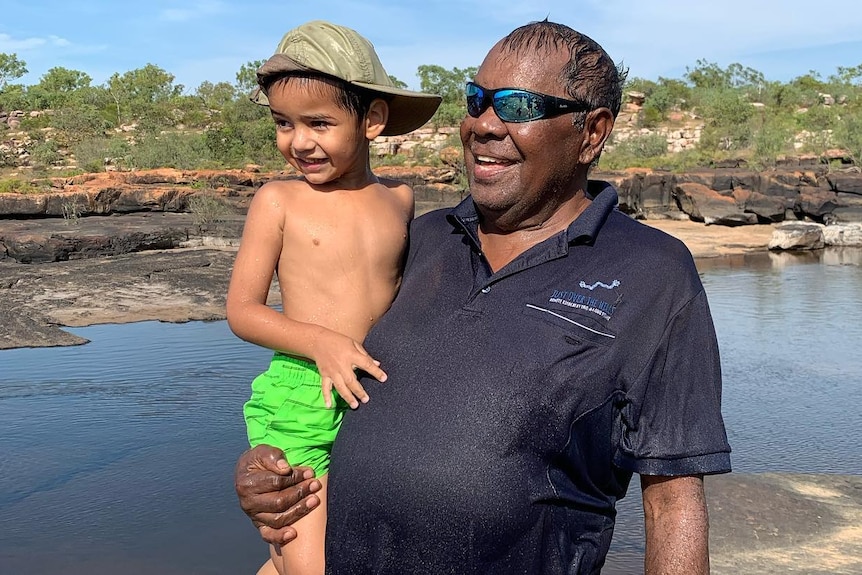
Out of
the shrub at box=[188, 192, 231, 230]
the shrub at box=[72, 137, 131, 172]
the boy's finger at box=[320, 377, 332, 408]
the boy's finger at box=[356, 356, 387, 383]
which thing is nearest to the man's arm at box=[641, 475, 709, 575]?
the boy's finger at box=[356, 356, 387, 383]

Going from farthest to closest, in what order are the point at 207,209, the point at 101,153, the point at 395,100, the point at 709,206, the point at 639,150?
the point at 639,150
the point at 101,153
the point at 709,206
the point at 207,209
the point at 395,100

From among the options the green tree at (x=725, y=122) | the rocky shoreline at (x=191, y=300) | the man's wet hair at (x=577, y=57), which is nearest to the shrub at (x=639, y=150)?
the green tree at (x=725, y=122)

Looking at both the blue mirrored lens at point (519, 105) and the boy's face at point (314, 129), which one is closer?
the blue mirrored lens at point (519, 105)

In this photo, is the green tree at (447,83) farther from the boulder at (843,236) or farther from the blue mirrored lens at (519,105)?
the blue mirrored lens at (519,105)

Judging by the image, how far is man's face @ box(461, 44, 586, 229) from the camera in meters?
1.79

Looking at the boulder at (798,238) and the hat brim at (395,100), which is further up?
the hat brim at (395,100)

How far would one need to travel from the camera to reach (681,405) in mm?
1566

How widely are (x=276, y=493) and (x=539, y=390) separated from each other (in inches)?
25.2

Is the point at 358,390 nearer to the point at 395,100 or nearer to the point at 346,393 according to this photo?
the point at 346,393

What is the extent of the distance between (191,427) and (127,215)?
15185 mm

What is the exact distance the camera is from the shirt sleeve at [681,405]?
156cm

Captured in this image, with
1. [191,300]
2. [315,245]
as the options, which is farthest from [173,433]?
[191,300]

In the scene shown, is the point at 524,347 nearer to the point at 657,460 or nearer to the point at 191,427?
the point at 657,460

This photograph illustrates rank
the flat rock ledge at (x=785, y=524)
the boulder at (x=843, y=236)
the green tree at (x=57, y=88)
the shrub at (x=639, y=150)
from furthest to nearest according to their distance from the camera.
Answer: the green tree at (x=57, y=88) → the shrub at (x=639, y=150) → the boulder at (x=843, y=236) → the flat rock ledge at (x=785, y=524)
